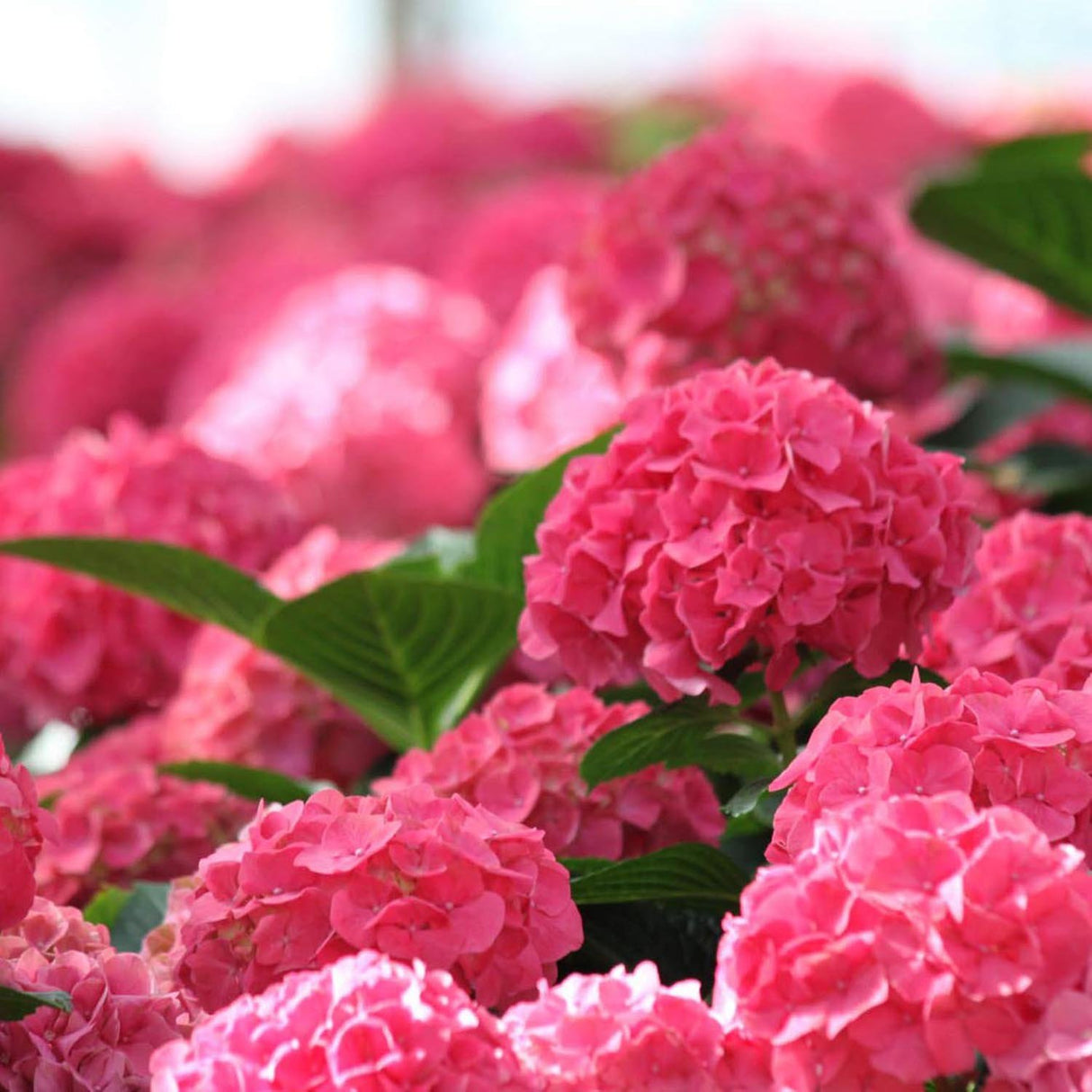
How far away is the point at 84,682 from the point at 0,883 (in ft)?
1.79

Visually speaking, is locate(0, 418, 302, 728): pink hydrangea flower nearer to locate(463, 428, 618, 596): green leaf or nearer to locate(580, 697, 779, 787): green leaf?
locate(463, 428, 618, 596): green leaf

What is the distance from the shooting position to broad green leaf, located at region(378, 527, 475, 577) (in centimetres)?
101

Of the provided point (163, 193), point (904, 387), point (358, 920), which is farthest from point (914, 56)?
point (358, 920)

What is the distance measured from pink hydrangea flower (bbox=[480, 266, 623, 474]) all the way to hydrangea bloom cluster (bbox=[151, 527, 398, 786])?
0.68 feet

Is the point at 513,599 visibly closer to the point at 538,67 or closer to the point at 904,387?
the point at 904,387

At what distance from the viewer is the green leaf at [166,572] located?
95 cm

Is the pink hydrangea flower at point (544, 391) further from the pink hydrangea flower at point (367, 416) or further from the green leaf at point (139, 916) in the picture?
the green leaf at point (139, 916)

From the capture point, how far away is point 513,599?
0.92m

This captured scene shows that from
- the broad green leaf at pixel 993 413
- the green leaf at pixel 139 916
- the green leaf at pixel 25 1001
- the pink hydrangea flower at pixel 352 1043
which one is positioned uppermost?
the pink hydrangea flower at pixel 352 1043

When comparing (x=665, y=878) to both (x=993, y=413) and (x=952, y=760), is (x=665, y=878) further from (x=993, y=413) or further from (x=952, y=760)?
(x=993, y=413)

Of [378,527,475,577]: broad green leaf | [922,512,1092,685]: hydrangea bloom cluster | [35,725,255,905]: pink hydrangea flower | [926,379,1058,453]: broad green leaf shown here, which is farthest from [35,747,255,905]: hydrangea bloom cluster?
[926,379,1058,453]: broad green leaf

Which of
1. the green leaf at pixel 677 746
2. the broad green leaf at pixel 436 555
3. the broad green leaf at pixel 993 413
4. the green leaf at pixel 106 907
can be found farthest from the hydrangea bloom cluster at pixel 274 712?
the broad green leaf at pixel 993 413

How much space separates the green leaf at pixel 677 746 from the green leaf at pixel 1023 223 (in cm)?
58

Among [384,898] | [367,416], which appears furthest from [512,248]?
[384,898]
